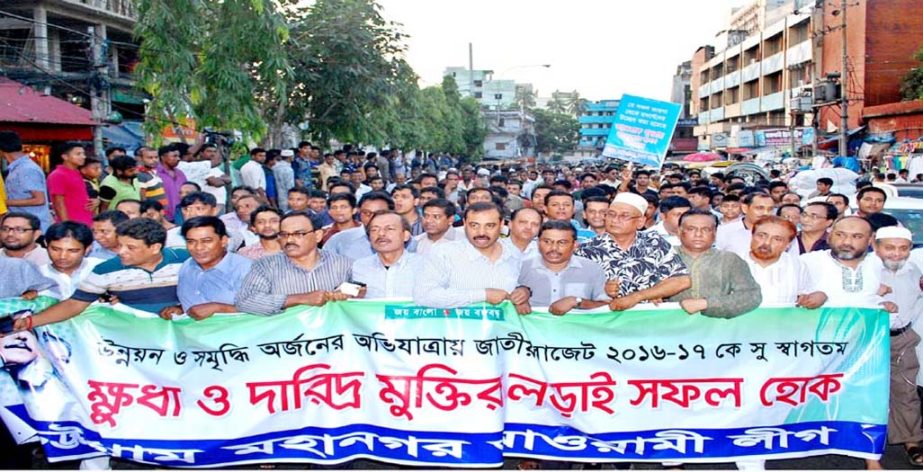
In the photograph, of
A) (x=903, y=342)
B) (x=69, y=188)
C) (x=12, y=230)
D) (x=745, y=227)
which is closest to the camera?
(x=903, y=342)

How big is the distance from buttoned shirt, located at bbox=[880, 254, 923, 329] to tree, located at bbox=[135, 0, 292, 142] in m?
8.49

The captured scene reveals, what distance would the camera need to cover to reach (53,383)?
4.62 meters

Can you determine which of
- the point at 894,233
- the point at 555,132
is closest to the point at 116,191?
the point at 894,233

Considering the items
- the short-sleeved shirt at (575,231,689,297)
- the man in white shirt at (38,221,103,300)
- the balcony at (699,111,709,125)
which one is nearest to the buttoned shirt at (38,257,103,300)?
the man in white shirt at (38,221,103,300)

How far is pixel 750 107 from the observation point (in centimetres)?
6231

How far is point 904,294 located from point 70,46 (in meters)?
27.1

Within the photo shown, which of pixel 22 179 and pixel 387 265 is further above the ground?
pixel 22 179

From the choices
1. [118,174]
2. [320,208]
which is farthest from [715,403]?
[118,174]

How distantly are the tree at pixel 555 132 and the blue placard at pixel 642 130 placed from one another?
91.2m

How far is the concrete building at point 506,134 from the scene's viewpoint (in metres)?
82.9

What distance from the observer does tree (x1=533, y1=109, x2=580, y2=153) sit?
107 m

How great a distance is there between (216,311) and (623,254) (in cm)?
247

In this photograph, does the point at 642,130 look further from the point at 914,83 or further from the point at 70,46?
the point at 914,83

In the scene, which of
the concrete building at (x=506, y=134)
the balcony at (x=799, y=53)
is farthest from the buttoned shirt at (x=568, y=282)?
the concrete building at (x=506, y=134)
